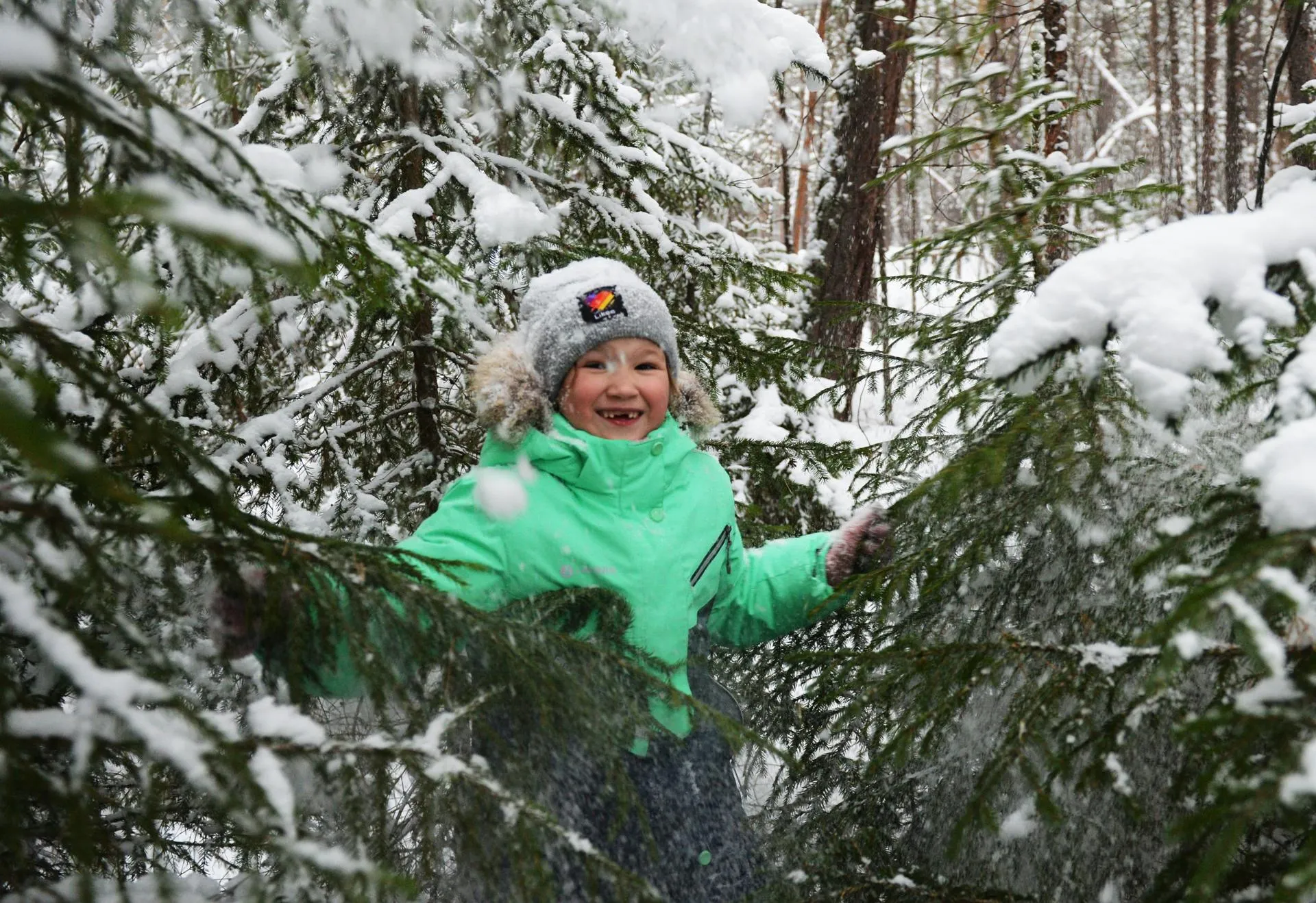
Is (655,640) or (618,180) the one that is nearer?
(655,640)

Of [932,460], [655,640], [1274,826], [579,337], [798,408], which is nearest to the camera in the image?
[1274,826]

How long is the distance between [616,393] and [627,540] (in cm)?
45

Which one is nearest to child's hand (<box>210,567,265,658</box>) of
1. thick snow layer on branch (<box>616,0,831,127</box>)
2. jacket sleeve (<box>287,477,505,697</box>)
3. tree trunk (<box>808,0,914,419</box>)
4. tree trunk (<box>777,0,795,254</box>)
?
jacket sleeve (<box>287,477,505,697</box>)

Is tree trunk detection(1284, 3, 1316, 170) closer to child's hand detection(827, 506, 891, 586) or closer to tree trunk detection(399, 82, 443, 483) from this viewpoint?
child's hand detection(827, 506, 891, 586)

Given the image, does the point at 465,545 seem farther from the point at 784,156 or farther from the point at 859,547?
the point at 784,156

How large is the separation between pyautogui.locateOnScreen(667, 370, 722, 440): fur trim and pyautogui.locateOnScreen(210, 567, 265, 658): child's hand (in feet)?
4.93

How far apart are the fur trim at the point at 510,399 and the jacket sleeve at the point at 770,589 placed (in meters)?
0.69

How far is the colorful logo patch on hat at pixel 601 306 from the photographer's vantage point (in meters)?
2.65

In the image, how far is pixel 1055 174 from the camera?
2.70m

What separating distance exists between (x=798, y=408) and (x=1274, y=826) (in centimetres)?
278

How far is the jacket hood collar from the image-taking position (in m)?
2.49

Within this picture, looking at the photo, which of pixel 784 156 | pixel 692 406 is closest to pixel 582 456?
pixel 692 406

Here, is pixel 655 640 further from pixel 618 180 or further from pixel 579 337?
pixel 618 180

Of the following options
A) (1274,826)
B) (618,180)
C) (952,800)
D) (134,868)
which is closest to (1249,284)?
(1274,826)
